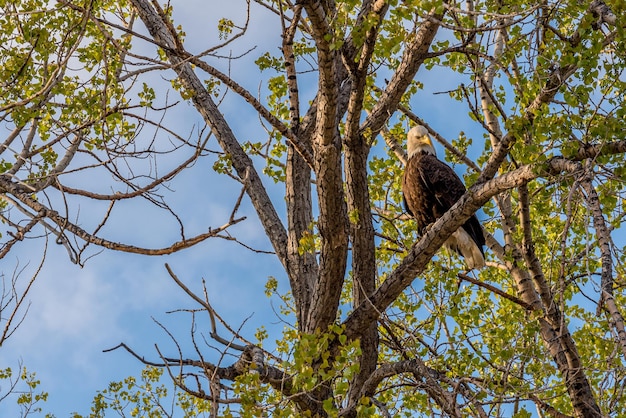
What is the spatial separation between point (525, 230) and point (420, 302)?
1.04 metres

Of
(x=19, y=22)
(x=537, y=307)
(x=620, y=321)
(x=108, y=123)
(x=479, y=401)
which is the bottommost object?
(x=620, y=321)

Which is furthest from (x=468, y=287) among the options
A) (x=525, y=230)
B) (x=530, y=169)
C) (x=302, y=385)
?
(x=302, y=385)

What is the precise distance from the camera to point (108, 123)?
6652mm

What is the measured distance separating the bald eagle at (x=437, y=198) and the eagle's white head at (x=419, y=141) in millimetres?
298

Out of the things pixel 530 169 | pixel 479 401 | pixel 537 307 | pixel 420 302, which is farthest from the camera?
pixel 537 307

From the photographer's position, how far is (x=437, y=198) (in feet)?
26.8

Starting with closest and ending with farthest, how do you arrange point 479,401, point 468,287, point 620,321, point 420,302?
point 620,321
point 479,401
point 420,302
point 468,287

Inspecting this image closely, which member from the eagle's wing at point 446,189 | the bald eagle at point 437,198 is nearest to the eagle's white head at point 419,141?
the bald eagle at point 437,198

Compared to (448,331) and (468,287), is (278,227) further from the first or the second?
(468,287)

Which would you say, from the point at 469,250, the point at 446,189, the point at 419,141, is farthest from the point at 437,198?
the point at 419,141

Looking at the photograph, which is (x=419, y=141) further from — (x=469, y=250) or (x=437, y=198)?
(x=469, y=250)

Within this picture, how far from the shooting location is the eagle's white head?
8.90 m

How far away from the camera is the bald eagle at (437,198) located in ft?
26.6

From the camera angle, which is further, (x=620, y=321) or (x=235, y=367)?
(x=235, y=367)
